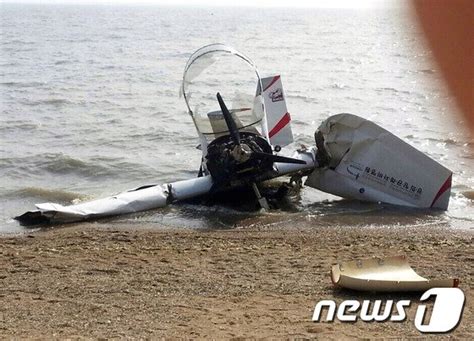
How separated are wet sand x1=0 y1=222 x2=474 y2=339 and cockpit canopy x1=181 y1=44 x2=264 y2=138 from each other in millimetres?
1700

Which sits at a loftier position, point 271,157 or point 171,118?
point 271,157

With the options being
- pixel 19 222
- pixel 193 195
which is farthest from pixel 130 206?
pixel 19 222

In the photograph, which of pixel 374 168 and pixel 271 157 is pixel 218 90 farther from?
pixel 374 168

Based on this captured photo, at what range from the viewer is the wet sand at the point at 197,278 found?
535 centimetres

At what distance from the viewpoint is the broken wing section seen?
1001 cm

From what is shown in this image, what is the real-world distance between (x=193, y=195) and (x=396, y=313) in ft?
16.9

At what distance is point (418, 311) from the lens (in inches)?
219

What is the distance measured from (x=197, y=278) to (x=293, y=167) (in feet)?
12.9

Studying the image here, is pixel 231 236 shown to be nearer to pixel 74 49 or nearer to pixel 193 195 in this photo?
pixel 193 195

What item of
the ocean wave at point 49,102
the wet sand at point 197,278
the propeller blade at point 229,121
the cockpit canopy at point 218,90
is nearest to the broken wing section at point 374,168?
the wet sand at point 197,278

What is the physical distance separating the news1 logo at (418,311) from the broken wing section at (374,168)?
4.10 metres

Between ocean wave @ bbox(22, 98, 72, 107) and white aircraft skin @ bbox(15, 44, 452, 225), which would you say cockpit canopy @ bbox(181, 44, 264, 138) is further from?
ocean wave @ bbox(22, 98, 72, 107)

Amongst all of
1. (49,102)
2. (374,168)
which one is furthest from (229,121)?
(49,102)

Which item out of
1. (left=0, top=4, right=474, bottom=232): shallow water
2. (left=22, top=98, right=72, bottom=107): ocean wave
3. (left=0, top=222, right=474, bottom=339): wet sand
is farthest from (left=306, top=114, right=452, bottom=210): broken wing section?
(left=22, top=98, right=72, bottom=107): ocean wave
